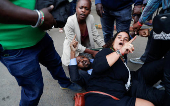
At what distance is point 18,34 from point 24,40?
0.07m

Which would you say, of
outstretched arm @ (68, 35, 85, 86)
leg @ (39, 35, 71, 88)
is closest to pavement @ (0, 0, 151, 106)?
leg @ (39, 35, 71, 88)

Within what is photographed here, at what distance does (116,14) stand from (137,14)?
37cm

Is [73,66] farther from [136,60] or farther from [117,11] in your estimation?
[136,60]

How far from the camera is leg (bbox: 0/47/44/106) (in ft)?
3.34

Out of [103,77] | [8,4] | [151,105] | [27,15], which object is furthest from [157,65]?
[8,4]

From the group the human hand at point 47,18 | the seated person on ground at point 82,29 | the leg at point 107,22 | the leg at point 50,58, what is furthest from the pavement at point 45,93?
the human hand at point 47,18

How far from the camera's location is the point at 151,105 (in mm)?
1273

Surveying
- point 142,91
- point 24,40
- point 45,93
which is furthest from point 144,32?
point 45,93

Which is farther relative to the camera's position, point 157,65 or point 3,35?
point 157,65

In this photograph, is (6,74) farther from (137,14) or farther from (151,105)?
(137,14)

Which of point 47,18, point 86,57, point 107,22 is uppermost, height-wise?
point 47,18

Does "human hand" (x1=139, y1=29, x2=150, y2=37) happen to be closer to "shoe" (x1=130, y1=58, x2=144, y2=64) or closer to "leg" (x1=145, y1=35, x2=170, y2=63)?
"leg" (x1=145, y1=35, x2=170, y2=63)

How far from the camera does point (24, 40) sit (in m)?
1.03

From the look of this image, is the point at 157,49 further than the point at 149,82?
No
